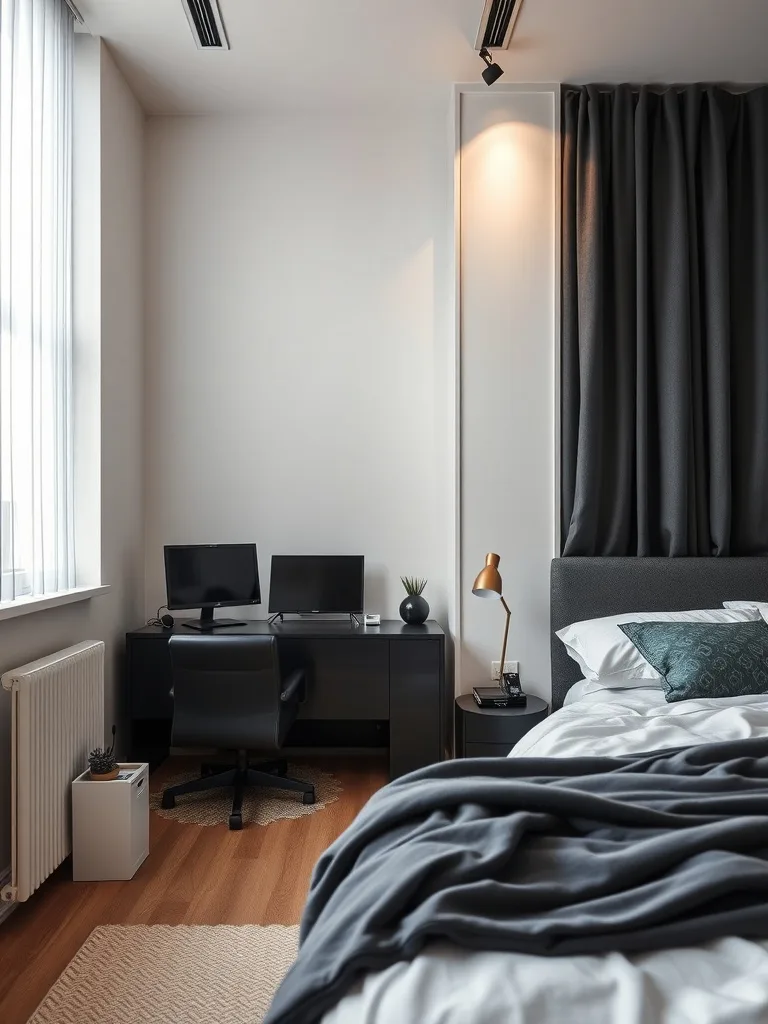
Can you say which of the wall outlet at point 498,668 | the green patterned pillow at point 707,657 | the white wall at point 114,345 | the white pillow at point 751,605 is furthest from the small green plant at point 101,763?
the white pillow at point 751,605

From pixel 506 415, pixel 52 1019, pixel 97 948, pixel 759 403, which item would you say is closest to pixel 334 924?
pixel 52 1019

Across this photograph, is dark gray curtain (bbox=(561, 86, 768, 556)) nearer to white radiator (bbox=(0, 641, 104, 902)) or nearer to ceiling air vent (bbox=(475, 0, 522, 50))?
ceiling air vent (bbox=(475, 0, 522, 50))

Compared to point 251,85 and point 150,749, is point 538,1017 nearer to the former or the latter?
point 150,749

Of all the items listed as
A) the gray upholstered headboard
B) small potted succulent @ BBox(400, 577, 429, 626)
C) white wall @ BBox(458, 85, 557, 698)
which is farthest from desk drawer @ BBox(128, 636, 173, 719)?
the gray upholstered headboard

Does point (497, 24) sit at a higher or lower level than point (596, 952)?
higher

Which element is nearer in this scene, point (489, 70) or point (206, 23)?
point (206, 23)

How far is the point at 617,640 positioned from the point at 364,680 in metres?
1.08

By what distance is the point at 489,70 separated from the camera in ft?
10.6

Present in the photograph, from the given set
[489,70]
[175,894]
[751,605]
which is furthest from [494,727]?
[489,70]

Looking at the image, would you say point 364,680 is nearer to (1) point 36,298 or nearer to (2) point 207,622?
(2) point 207,622

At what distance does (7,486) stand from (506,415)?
2.06 m

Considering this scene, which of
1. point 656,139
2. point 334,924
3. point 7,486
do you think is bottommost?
point 334,924

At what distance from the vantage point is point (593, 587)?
336cm

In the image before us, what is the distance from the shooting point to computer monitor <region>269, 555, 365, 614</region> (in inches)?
143
